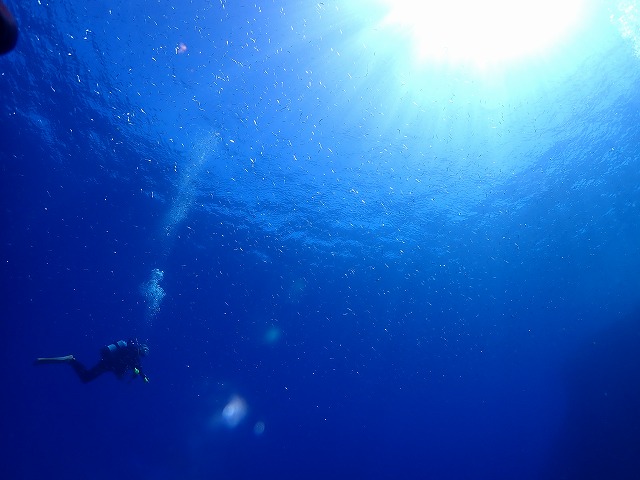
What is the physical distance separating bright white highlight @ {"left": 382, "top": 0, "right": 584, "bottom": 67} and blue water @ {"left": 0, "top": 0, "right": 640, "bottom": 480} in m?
0.62

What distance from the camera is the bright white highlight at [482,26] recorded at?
39.6 ft

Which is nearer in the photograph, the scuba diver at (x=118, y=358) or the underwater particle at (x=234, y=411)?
the scuba diver at (x=118, y=358)

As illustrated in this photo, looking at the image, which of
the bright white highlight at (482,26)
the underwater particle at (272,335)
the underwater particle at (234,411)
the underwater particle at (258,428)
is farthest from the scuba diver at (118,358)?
the underwater particle at (258,428)

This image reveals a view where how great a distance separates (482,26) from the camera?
42.1 feet

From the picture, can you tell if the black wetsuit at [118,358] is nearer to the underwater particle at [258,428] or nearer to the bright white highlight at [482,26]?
the bright white highlight at [482,26]

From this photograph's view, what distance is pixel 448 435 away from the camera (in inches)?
3115

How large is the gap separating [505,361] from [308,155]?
174 feet

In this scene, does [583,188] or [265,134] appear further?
[583,188]

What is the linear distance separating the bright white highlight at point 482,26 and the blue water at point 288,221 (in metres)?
0.62

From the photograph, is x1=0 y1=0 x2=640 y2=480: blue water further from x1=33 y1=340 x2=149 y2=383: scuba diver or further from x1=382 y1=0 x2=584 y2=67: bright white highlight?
x1=33 y1=340 x2=149 y2=383: scuba diver

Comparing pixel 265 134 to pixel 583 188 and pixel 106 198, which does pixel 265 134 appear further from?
pixel 583 188

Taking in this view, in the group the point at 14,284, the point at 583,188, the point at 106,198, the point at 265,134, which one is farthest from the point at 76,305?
the point at 583,188

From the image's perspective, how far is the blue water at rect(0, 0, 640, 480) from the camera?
45.3ft

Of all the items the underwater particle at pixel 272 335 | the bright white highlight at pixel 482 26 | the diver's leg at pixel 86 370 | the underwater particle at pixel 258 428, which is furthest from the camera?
the underwater particle at pixel 258 428
